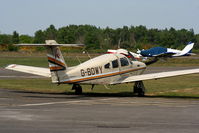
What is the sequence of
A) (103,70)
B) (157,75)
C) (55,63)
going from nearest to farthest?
(55,63), (157,75), (103,70)

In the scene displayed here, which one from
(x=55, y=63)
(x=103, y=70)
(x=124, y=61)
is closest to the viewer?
(x=55, y=63)

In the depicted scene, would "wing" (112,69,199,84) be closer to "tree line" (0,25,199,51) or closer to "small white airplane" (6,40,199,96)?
"small white airplane" (6,40,199,96)

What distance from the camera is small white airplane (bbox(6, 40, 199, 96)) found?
21.5m

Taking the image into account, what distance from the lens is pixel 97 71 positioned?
889 inches

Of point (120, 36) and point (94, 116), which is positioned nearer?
point (94, 116)

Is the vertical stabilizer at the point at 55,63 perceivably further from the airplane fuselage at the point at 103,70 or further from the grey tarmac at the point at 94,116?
the grey tarmac at the point at 94,116

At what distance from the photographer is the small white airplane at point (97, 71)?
21.5 metres

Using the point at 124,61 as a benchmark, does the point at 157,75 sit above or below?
below

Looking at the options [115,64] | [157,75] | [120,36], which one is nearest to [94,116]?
[157,75]

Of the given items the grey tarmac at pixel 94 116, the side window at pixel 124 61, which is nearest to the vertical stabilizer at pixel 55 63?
the grey tarmac at pixel 94 116

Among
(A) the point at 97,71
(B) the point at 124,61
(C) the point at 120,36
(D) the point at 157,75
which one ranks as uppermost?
(C) the point at 120,36

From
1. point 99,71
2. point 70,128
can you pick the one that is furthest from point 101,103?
point 70,128

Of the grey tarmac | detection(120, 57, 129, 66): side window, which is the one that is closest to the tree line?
detection(120, 57, 129, 66): side window

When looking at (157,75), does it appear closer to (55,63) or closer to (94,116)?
(55,63)
